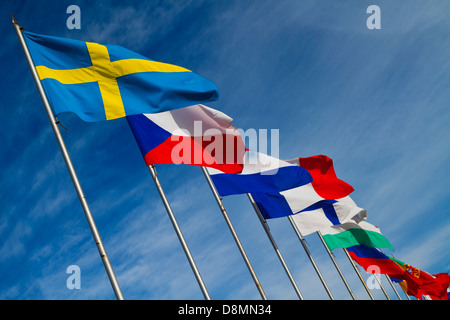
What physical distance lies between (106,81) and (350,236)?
57.2 feet

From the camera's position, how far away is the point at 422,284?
29.9 meters

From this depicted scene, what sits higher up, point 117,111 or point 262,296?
point 117,111

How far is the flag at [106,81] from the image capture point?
9.86m

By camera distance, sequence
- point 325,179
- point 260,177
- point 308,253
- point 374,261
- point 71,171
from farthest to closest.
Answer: point 374,261 < point 308,253 < point 325,179 < point 260,177 < point 71,171

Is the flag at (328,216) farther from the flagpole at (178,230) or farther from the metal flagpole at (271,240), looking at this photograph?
the flagpole at (178,230)

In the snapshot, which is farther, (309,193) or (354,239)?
(354,239)

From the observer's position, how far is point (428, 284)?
1216 inches

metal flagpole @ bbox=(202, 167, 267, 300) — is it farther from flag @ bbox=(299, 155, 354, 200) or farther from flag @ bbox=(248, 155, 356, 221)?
flag @ bbox=(299, 155, 354, 200)

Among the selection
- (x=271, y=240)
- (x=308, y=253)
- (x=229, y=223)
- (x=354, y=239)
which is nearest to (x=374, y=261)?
(x=354, y=239)

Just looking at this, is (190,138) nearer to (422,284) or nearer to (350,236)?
(350,236)
